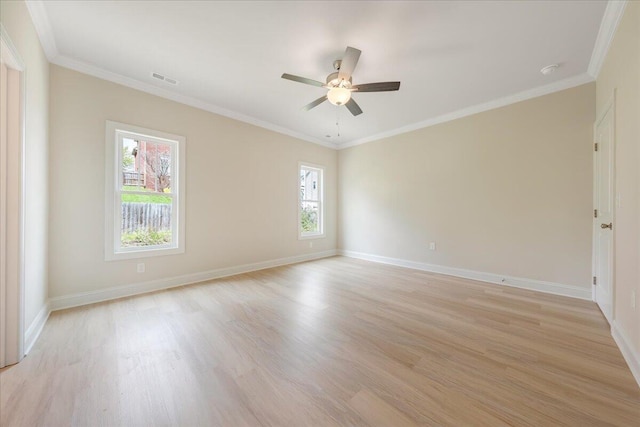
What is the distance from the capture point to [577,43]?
2.39m

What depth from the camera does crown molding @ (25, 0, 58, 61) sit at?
1.97 m

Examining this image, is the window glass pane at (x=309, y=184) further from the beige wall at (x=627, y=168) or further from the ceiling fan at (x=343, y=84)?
the beige wall at (x=627, y=168)

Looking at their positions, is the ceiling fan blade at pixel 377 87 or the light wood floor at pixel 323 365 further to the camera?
the ceiling fan blade at pixel 377 87

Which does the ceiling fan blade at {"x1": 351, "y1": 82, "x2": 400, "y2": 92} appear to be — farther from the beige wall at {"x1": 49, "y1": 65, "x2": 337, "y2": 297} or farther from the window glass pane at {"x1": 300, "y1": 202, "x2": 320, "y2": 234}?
the window glass pane at {"x1": 300, "y1": 202, "x2": 320, "y2": 234}

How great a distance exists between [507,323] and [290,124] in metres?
4.40

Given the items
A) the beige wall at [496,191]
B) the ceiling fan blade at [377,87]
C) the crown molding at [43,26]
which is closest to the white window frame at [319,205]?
the beige wall at [496,191]

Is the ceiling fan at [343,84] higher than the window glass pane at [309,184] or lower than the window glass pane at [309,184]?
higher

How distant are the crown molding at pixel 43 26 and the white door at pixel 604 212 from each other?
511cm

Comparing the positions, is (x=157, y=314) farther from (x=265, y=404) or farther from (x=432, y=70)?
(x=432, y=70)

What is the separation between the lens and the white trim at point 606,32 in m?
1.93

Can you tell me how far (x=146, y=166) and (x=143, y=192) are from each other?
14.5 inches

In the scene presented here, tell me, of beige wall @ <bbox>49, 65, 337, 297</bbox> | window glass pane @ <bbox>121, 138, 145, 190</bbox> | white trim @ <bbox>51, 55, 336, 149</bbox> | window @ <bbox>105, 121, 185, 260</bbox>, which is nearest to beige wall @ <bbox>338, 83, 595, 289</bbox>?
beige wall @ <bbox>49, 65, 337, 297</bbox>

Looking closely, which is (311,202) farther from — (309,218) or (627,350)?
(627,350)

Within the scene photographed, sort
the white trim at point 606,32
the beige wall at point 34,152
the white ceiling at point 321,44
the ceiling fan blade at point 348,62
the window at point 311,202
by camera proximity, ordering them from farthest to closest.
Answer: the window at point 311,202 → the ceiling fan blade at point 348,62 → the white ceiling at point 321,44 → the white trim at point 606,32 → the beige wall at point 34,152
